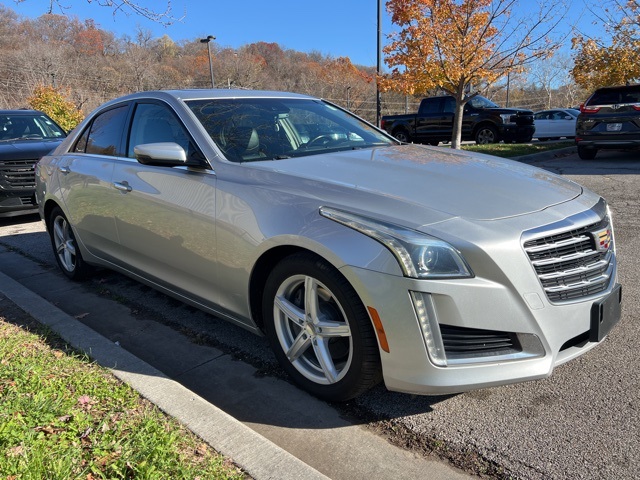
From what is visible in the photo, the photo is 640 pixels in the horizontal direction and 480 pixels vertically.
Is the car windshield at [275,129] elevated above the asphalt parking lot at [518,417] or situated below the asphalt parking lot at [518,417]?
above

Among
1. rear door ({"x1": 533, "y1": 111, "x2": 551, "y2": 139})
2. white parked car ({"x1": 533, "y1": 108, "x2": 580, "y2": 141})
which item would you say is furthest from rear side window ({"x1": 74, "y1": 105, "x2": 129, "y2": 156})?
rear door ({"x1": 533, "y1": 111, "x2": 551, "y2": 139})

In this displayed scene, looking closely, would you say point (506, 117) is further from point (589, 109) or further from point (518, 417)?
point (518, 417)

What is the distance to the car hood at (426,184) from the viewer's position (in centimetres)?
246

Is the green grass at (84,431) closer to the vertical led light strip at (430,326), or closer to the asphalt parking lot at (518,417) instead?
the asphalt parking lot at (518,417)

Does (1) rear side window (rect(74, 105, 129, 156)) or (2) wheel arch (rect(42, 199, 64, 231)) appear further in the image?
(2) wheel arch (rect(42, 199, 64, 231))

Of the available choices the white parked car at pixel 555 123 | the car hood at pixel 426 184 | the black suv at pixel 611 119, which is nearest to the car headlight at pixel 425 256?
the car hood at pixel 426 184

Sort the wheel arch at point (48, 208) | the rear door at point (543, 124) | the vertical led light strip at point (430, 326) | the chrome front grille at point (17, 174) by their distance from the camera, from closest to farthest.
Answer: the vertical led light strip at point (430, 326) → the wheel arch at point (48, 208) → the chrome front grille at point (17, 174) → the rear door at point (543, 124)

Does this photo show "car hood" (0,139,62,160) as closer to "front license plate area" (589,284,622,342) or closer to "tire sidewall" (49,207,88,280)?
"tire sidewall" (49,207,88,280)

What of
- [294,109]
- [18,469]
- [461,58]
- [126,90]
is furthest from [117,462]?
[126,90]

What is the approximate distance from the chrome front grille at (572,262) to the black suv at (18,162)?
723 cm

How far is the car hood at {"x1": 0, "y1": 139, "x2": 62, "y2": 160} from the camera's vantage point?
7.70 metres

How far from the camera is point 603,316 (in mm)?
2482

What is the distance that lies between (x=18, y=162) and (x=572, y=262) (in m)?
7.81

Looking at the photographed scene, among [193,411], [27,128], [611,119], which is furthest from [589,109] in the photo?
[193,411]
